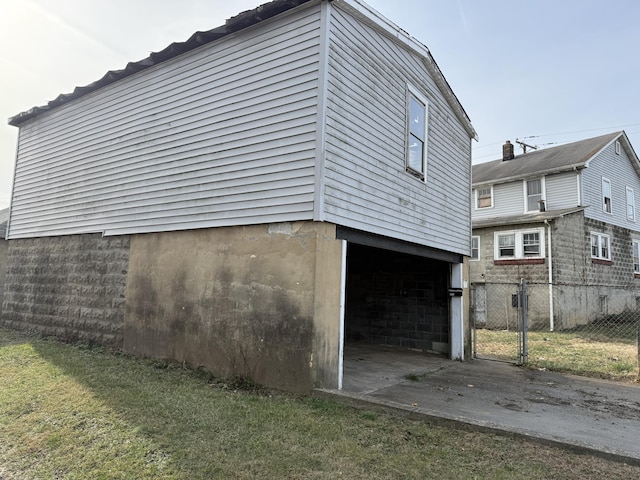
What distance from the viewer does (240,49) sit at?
7.21 m

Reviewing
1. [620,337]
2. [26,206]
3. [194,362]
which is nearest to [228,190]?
[194,362]

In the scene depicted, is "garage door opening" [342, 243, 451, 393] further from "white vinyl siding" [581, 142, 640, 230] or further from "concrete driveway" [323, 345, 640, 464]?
"white vinyl siding" [581, 142, 640, 230]

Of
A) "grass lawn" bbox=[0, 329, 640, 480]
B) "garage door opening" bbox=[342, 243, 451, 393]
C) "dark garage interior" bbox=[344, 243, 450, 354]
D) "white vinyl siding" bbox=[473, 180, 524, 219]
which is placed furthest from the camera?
"white vinyl siding" bbox=[473, 180, 524, 219]

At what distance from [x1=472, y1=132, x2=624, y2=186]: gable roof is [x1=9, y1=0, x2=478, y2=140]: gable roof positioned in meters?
9.31

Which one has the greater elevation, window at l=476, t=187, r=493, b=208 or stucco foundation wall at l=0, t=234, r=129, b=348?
window at l=476, t=187, r=493, b=208

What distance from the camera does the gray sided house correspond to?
240 inches

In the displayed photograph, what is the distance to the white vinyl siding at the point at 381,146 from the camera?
6.23 metres

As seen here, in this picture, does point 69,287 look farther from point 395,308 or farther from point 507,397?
point 507,397

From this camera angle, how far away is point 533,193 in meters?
19.0

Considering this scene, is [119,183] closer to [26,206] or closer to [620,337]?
[26,206]

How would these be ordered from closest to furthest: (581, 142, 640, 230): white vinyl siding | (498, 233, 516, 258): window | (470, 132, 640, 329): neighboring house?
(470, 132, 640, 329): neighboring house, (498, 233, 516, 258): window, (581, 142, 640, 230): white vinyl siding

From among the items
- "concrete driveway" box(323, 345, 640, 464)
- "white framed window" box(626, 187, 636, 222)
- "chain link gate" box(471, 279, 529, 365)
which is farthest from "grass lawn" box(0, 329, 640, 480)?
"white framed window" box(626, 187, 636, 222)

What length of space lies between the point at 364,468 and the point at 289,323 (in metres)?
2.62

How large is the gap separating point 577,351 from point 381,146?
8.28m
